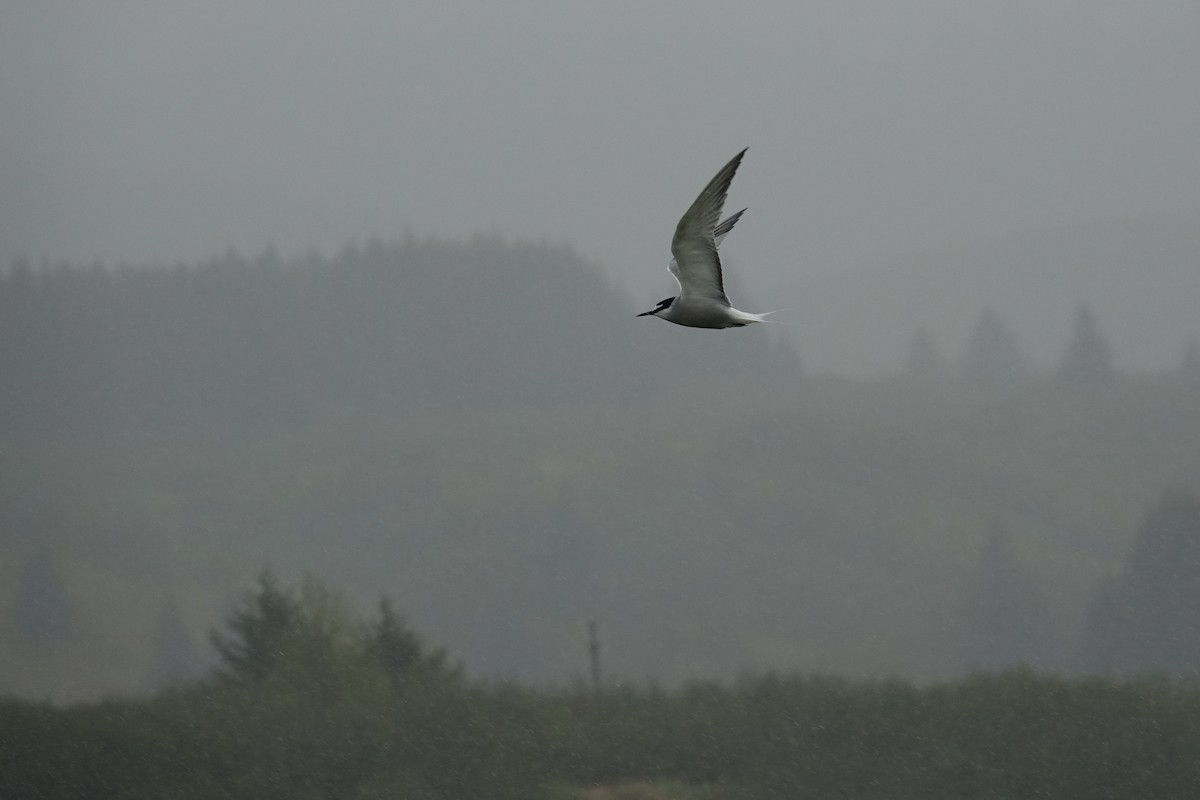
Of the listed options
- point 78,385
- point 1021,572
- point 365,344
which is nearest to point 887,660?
point 1021,572

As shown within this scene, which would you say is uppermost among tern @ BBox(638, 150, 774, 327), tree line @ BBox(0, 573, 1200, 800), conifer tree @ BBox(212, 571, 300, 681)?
tern @ BBox(638, 150, 774, 327)

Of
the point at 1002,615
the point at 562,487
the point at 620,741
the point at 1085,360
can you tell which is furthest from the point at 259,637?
the point at 1085,360

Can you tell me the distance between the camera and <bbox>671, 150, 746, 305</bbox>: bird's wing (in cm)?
1186

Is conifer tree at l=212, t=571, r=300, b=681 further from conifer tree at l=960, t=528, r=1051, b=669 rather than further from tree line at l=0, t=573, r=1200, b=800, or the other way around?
conifer tree at l=960, t=528, r=1051, b=669

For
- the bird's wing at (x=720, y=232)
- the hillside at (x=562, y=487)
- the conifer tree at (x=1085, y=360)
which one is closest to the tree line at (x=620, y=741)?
the bird's wing at (x=720, y=232)

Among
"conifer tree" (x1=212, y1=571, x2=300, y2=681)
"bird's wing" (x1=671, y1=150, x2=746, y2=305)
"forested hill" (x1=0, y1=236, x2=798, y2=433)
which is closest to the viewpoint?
"bird's wing" (x1=671, y1=150, x2=746, y2=305)

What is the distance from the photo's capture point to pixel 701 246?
484 inches

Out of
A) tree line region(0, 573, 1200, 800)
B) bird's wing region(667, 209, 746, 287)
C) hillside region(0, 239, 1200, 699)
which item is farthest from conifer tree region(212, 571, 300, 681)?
bird's wing region(667, 209, 746, 287)

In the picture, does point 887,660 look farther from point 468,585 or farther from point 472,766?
point 472,766

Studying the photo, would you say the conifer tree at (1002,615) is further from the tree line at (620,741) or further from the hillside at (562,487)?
the tree line at (620,741)

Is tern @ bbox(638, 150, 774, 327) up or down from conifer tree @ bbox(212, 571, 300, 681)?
up

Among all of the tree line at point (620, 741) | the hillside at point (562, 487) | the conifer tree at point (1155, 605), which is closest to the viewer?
the tree line at point (620, 741)

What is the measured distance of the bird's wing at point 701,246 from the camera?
1186 cm

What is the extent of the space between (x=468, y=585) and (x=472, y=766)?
87.7 meters
